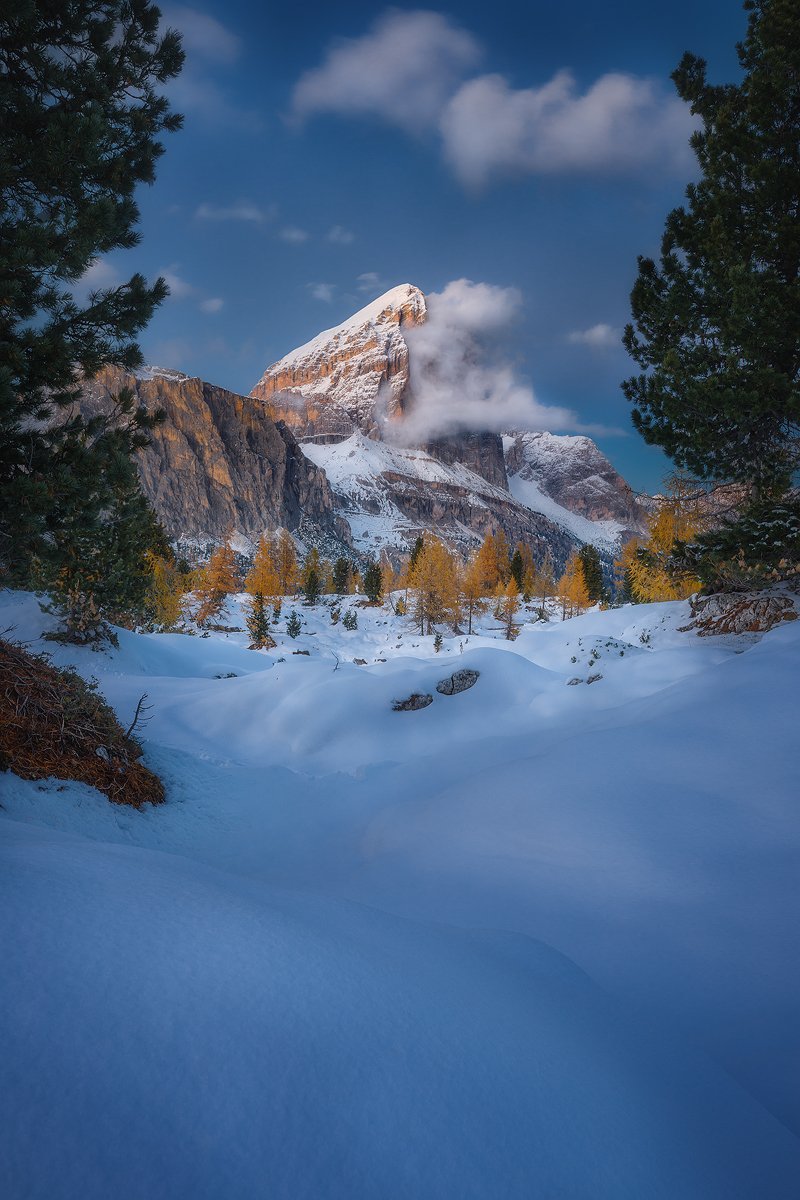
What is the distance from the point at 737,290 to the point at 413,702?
762 centimetres

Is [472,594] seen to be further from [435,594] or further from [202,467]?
[202,467]

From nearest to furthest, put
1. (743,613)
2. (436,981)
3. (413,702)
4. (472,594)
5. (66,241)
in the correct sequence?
(436,981), (66,241), (413,702), (743,613), (472,594)

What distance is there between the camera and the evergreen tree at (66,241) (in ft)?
13.9

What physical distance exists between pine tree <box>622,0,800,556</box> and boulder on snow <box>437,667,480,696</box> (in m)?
5.55

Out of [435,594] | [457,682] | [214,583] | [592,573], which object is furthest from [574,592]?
[457,682]

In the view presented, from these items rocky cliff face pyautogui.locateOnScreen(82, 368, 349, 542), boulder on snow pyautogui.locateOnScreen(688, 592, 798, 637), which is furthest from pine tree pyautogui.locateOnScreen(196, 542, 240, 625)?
rocky cliff face pyautogui.locateOnScreen(82, 368, 349, 542)

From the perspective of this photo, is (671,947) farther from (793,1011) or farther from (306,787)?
(306,787)

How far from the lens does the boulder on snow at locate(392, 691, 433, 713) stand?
840 cm

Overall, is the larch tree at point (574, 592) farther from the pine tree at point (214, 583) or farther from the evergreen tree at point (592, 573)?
the pine tree at point (214, 583)

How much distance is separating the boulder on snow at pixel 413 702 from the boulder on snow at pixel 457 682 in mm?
337

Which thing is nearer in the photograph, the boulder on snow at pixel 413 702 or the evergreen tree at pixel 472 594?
the boulder on snow at pixel 413 702

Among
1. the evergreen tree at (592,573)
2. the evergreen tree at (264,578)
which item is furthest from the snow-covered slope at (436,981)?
the evergreen tree at (592,573)

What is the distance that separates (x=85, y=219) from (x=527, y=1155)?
645 cm

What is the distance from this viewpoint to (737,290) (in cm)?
694
